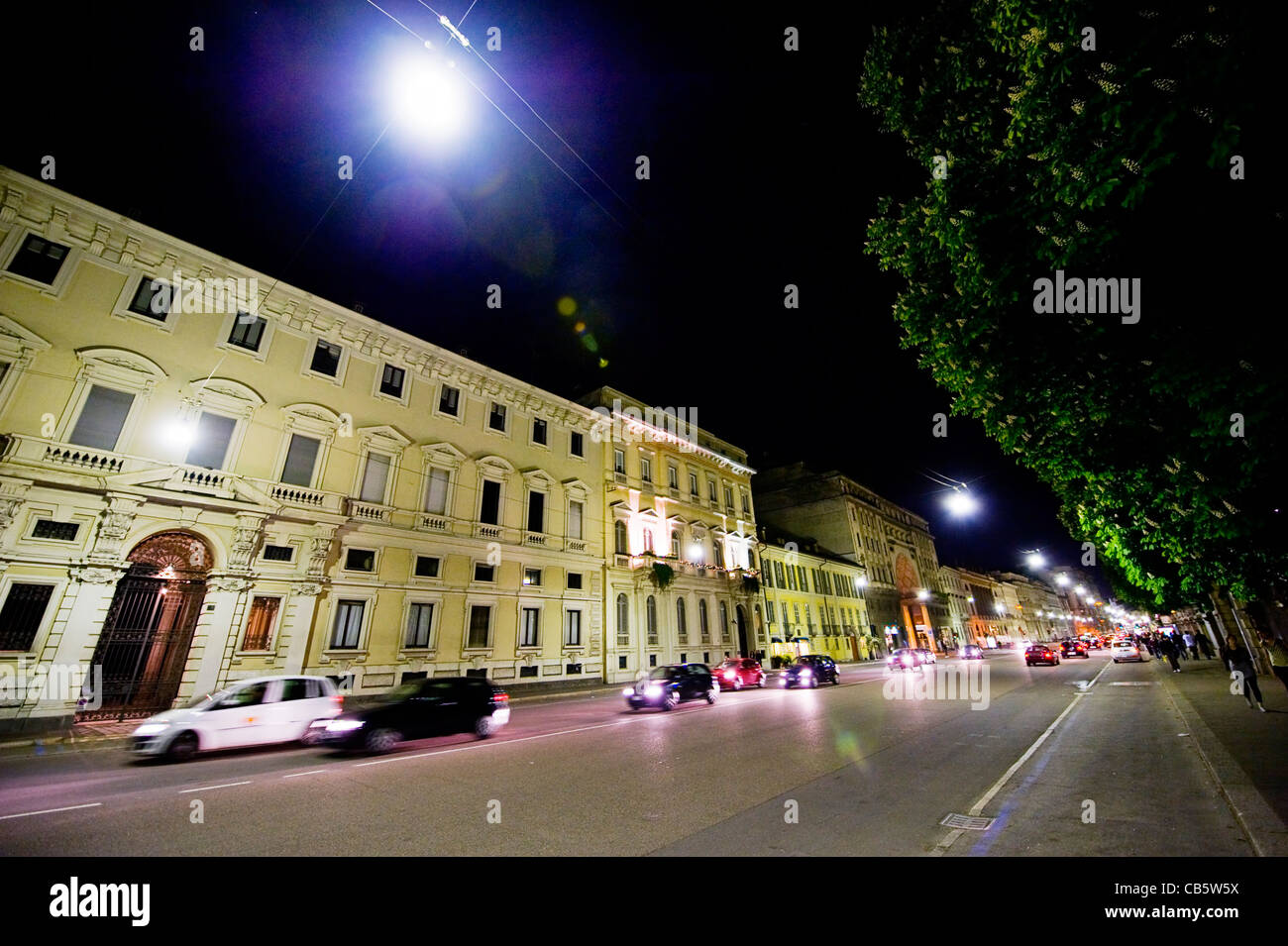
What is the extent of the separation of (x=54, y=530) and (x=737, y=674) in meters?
25.0

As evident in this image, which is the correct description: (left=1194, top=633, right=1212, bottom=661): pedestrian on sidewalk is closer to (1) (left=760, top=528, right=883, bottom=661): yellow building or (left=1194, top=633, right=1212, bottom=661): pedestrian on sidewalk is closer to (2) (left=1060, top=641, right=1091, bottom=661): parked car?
(2) (left=1060, top=641, right=1091, bottom=661): parked car

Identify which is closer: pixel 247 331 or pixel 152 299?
pixel 152 299

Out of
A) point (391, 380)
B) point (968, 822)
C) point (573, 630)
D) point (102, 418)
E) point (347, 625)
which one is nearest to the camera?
point (968, 822)

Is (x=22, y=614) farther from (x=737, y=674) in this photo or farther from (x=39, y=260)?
(x=737, y=674)

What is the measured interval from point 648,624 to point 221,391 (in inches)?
900

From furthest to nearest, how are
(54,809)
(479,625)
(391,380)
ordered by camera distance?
(391,380) → (479,625) → (54,809)

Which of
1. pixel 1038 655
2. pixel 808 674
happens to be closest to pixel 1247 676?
pixel 808 674

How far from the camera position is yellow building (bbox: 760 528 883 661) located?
4116cm

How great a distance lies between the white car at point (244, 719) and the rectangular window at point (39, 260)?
1409 centimetres

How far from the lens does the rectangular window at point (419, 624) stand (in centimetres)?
2034

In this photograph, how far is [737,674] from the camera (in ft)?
81.7

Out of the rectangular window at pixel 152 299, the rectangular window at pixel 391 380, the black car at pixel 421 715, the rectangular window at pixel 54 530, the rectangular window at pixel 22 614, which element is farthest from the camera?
the rectangular window at pixel 391 380

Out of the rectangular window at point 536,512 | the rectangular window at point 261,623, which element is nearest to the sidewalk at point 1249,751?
the rectangular window at point 261,623

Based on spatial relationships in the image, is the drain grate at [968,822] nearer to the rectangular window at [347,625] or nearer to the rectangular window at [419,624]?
the rectangular window at [347,625]
